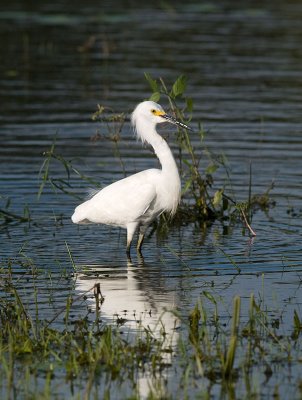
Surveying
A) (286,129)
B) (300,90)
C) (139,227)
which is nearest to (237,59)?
(300,90)

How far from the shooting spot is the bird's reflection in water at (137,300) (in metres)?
7.29

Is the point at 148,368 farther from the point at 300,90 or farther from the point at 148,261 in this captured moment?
the point at 300,90

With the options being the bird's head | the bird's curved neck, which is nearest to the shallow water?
the bird's curved neck

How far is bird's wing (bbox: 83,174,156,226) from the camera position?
32.6 ft

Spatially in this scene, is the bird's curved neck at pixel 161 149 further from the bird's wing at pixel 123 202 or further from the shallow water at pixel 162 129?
the shallow water at pixel 162 129

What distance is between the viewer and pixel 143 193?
9906 millimetres

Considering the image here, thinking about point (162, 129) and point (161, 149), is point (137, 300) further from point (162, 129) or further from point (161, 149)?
point (162, 129)

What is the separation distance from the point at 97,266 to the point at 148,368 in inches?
122

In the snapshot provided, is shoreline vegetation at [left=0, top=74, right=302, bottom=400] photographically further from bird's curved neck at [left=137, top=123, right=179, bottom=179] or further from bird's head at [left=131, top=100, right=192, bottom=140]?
bird's head at [left=131, top=100, right=192, bottom=140]

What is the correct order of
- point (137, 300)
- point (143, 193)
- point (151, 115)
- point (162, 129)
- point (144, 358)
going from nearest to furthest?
1. point (144, 358)
2. point (137, 300)
3. point (143, 193)
4. point (151, 115)
5. point (162, 129)

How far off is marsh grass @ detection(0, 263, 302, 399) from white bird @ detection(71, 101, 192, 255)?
2.37 meters

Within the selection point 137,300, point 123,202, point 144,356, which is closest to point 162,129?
point 123,202

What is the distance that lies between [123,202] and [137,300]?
173cm

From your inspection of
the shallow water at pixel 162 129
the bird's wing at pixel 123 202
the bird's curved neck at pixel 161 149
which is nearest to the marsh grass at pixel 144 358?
the shallow water at pixel 162 129
